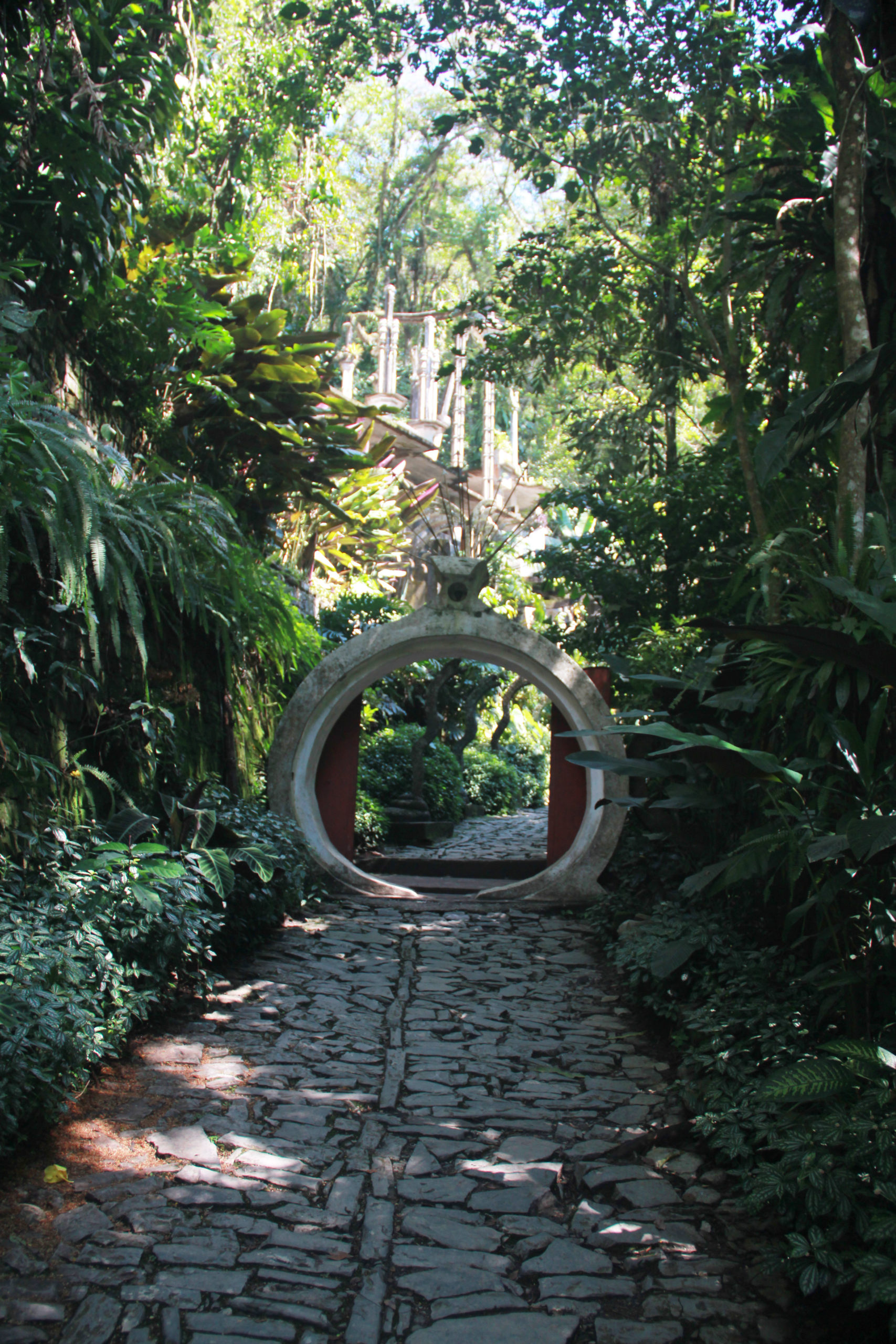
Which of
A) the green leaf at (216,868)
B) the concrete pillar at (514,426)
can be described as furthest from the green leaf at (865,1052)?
the concrete pillar at (514,426)

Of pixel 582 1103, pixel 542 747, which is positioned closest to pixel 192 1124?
pixel 582 1103

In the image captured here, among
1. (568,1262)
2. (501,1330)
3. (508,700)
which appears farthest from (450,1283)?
(508,700)

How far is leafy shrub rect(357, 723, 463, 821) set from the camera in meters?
11.9

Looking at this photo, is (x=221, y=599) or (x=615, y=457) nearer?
(x=221, y=599)

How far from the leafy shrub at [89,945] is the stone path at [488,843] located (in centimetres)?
497

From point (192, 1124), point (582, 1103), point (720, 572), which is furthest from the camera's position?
point (720, 572)

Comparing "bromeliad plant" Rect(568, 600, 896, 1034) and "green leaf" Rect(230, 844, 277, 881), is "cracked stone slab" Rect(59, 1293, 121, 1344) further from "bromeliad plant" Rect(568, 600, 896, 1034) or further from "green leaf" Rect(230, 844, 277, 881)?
"green leaf" Rect(230, 844, 277, 881)

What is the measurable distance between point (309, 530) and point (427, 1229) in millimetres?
9353

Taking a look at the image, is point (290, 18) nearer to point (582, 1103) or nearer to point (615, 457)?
point (615, 457)

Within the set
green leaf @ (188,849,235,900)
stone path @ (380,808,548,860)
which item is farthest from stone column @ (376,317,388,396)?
green leaf @ (188,849,235,900)

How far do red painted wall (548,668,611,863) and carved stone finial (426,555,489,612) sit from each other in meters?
1.16

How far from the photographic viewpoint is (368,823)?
10.2 m

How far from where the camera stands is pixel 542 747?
65.0 feet

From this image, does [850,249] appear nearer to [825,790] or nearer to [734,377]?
[734,377]
